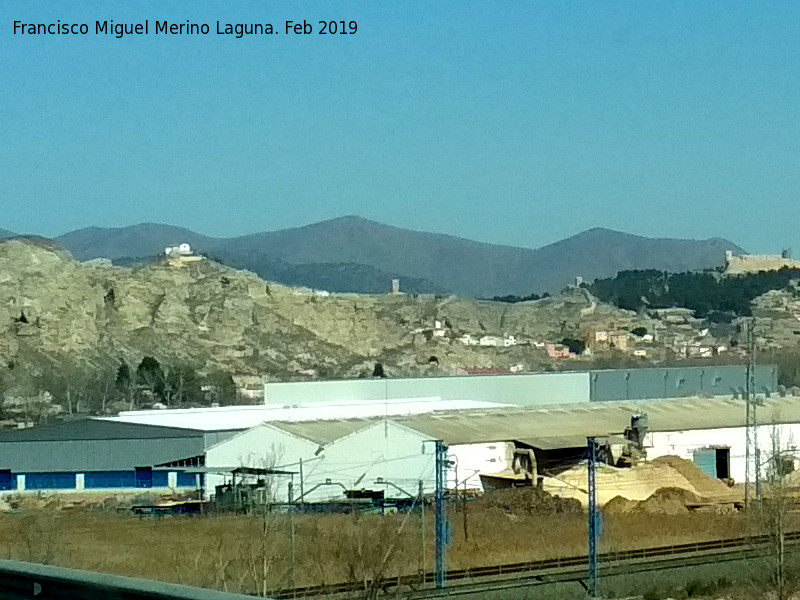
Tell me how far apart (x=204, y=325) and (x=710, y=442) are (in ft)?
228

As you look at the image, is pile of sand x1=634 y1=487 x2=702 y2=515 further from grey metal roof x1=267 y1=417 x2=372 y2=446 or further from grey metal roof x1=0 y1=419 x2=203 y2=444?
grey metal roof x1=0 y1=419 x2=203 y2=444

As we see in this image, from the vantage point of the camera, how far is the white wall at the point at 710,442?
166 ft

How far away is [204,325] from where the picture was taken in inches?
4542

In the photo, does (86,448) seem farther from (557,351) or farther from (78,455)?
(557,351)

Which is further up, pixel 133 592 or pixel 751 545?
pixel 133 592

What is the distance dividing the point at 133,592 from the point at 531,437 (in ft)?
139

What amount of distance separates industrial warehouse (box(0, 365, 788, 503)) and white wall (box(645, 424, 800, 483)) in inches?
1.7

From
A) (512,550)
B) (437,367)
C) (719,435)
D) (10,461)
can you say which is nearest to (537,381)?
(719,435)


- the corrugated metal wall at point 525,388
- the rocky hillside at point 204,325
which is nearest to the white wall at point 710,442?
the corrugated metal wall at point 525,388

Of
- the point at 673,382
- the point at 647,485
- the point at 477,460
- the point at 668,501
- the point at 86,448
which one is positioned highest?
the point at 673,382

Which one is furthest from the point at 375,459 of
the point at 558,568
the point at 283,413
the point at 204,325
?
the point at 204,325

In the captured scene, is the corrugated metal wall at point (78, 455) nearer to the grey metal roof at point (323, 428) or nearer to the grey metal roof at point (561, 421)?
the grey metal roof at point (323, 428)

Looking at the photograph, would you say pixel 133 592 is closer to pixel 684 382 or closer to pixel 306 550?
pixel 306 550

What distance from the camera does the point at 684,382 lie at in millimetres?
75875
